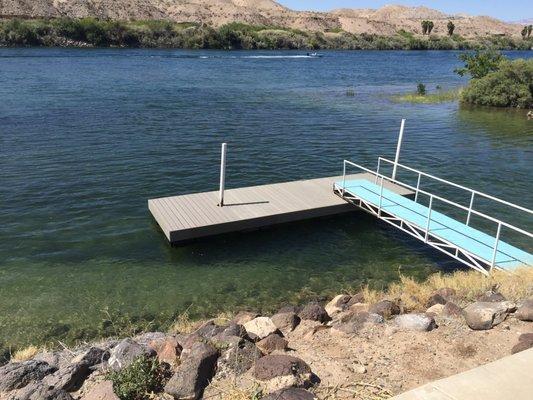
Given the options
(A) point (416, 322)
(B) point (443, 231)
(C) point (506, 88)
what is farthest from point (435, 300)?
(C) point (506, 88)

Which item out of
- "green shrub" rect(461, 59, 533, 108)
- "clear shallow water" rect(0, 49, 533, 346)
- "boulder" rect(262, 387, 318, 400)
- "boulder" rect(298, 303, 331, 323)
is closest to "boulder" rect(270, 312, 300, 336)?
"boulder" rect(298, 303, 331, 323)

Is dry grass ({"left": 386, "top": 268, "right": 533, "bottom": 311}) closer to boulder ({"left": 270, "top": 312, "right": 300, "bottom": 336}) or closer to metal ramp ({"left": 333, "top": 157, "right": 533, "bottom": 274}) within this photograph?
metal ramp ({"left": 333, "top": 157, "right": 533, "bottom": 274})

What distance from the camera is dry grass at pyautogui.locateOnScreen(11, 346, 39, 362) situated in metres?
9.52

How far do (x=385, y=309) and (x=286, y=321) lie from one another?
6.94 feet

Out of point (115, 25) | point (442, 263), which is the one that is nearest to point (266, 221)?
point (442, 263)

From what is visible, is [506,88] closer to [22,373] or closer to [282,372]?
[282,372]

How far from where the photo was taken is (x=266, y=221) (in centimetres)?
1611

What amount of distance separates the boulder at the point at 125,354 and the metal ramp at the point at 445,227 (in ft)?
28.1

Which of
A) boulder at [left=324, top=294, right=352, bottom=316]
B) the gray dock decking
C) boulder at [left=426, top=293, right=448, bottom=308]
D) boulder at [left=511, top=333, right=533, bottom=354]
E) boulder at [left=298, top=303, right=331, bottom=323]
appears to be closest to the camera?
boulder at [left=511, top=333, right=533, bottom=354]

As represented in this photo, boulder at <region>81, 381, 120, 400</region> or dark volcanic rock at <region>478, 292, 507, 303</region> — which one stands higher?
dark volcanic rock at <region>478, 292, 507, 303</region>

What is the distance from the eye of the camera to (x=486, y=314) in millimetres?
8328

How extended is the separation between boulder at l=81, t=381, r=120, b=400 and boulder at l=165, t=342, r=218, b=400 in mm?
794

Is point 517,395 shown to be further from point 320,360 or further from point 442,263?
point 442,263

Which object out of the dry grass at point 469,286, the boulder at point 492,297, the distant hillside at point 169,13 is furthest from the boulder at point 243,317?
the distant hillside at point 169,13
